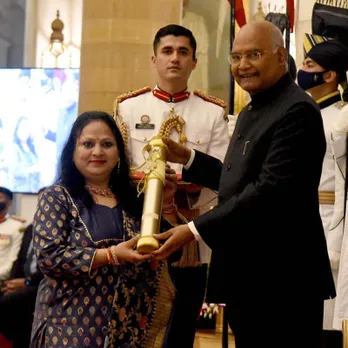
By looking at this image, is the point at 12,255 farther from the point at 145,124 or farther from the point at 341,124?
the point at 341,124

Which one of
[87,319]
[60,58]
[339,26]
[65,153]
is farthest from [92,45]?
[60,58]

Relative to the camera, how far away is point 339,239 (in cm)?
474

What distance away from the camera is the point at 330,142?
475 centimetres

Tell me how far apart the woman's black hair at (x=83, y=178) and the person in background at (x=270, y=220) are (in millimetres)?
416

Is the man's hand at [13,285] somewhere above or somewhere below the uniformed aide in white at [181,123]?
below

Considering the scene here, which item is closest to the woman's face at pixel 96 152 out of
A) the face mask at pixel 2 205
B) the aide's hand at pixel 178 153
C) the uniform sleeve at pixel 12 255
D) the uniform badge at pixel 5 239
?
the aide's hand at pixel 178 153

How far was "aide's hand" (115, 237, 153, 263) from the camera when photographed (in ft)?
10.1

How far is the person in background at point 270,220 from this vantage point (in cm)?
299

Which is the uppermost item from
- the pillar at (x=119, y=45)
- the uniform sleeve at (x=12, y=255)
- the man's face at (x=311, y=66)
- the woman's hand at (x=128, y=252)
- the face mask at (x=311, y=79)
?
the pillar at (x=119, y=45)

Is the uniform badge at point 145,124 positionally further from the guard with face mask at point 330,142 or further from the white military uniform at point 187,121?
the guard with face mask at point 330,142

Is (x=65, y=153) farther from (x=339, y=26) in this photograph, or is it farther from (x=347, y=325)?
(x=339, y=26)

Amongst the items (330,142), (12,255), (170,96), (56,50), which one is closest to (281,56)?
(170,96)

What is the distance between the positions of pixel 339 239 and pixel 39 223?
6.95 ft

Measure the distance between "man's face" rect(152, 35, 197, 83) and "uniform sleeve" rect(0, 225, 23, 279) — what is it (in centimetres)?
248
